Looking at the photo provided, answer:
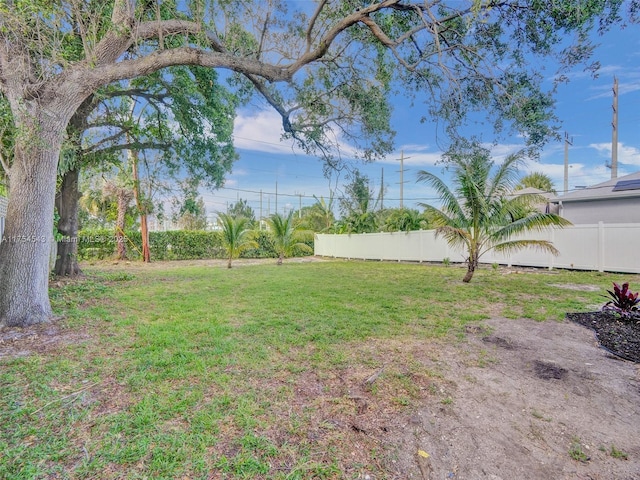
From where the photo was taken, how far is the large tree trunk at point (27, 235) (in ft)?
14.7

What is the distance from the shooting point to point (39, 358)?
3.54 meters

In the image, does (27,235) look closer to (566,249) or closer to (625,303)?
(625,303)

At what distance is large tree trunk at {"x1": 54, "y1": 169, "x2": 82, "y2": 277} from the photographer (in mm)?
8953

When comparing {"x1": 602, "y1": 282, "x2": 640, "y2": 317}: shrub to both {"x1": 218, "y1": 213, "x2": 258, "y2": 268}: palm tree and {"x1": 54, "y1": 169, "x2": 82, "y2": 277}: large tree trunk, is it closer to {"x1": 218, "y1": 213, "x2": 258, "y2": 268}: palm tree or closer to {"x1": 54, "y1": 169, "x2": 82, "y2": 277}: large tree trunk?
{"x1": 218, "y1": 213, "x2": 258, "y2": 268}: palm tree

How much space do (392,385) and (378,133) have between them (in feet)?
19.3

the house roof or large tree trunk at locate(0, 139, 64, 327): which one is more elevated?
the house roof

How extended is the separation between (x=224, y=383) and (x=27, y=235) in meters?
3.98

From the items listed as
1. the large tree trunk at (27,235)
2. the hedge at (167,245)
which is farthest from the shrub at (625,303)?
the hedge at (167,245)

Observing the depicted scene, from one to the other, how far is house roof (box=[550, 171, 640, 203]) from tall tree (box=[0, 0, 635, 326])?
10.5 m

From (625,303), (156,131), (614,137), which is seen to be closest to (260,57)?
(156,131)

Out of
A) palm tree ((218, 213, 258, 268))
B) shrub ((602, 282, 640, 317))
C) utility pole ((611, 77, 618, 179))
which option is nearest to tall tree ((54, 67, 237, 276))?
palm tree ((218, 213, 258, 268))

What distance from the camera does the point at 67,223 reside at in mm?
9039

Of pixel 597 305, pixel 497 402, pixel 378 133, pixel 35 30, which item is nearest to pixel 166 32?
pixel 35 30

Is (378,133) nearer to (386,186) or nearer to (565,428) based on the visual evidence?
(565,428)
